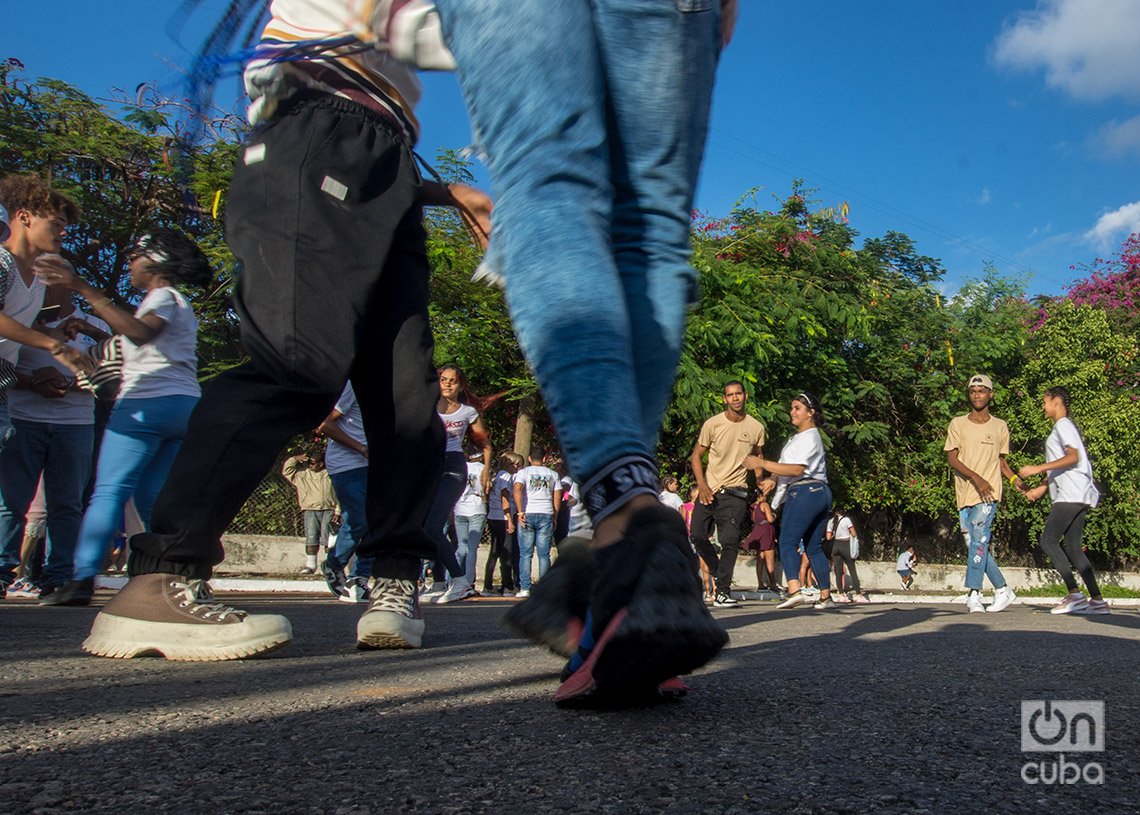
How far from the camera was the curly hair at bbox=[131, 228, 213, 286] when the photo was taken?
16.0ft

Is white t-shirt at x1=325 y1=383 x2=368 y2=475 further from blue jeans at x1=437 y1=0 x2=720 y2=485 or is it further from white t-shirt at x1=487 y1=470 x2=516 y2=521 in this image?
→ white t-shirt at x1=487 y1=470 x2=516 y2=521

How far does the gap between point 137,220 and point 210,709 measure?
20.1 metres

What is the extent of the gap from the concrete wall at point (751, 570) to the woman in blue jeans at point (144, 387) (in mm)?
8988

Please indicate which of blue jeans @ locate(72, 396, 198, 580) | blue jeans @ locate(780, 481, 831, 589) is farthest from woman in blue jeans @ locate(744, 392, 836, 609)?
blue jeans @ locate(72, 396, 198, 580)

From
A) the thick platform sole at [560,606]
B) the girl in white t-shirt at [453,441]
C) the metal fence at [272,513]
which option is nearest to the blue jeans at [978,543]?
the girl in white t-shirt at [453,441]

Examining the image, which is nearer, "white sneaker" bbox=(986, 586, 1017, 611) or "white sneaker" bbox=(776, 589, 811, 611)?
"white sneaker" bbox=(776, 589, 811, 611)

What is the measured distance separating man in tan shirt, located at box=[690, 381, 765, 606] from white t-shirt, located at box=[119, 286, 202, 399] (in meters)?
5.90

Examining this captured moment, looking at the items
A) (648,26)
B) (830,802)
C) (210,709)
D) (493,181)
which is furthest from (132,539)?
(830,802)

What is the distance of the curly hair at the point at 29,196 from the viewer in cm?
502

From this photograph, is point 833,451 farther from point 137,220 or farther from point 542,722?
point 542,722

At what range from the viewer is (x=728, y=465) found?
9.80 meters

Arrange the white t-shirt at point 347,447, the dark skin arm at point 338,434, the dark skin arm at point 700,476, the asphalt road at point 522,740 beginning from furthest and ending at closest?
the dark skin arm at point 700,476
the white t-shirt at point 347,447
the dark skin arm at point 338,434
the asphalt road at point 522,740

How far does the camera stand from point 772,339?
53.7 ft

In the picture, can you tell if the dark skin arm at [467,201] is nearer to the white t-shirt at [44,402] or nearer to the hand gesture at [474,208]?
the hand gesture at [474,208]
